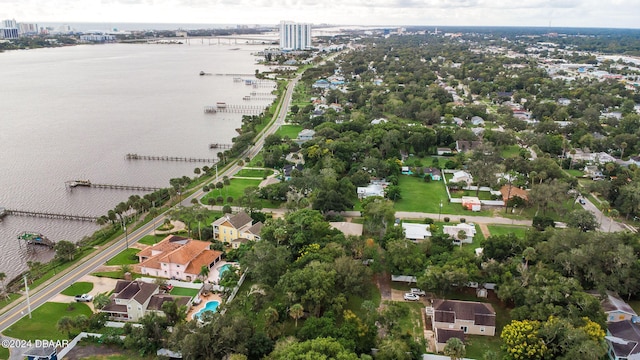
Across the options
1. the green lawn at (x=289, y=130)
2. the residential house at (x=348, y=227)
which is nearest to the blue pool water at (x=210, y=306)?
the residential house at (x=348, y=227)

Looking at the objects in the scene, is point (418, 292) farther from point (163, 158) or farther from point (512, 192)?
point (163, 158)

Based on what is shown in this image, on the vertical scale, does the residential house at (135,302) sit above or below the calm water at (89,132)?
below

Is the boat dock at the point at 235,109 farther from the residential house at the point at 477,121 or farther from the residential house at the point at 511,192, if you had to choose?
the residential house at the point at 511,192

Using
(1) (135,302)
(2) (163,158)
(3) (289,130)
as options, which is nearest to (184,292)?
(1) (135,302)

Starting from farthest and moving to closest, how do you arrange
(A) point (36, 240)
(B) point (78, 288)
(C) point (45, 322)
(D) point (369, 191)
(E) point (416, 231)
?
(D) point (369, 191) → (E) point (416, 231) → (A) point (36, 240) → (B) point (78, 288) → (C) point (45, 322)

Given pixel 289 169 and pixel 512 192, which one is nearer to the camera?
pixel 512 192

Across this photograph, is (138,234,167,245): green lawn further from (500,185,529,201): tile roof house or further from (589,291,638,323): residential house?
(500,185,529,201): tile roof house

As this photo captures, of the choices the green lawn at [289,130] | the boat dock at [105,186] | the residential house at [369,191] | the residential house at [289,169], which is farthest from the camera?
the green lawn at [289,130]

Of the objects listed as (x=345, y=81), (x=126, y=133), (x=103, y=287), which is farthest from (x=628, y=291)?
(x=345, y=81)
